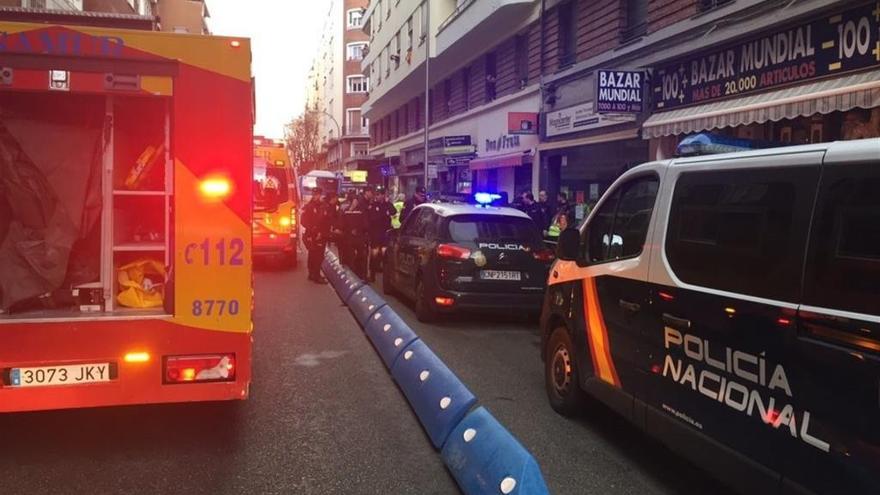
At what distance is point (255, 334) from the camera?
29.0 feet

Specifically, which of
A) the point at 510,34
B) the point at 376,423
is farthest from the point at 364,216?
the point at 510,34

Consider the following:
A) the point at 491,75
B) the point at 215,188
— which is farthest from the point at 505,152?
the point at 215,188

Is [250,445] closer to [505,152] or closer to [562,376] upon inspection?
[562,376]

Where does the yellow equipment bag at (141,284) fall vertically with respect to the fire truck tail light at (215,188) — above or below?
below

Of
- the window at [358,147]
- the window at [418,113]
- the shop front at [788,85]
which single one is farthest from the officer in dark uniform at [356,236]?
the window at [358,147]

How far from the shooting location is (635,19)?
1606 cm

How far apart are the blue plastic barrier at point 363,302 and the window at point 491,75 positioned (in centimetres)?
1584

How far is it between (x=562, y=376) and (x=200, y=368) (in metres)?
2.68

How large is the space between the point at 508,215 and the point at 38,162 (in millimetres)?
6137

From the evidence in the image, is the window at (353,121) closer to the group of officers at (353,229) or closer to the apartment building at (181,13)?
the apartment building at (181,13)

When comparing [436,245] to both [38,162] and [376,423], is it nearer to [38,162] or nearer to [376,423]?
[376,423]

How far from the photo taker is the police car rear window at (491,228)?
943 centimetres

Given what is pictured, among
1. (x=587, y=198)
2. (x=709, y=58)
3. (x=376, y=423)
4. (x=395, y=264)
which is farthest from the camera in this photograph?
(x=587, y=198)

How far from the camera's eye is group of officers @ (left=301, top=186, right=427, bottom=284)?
44.7 ft
